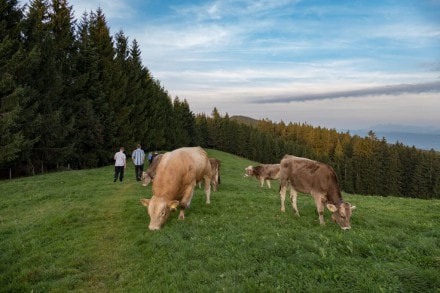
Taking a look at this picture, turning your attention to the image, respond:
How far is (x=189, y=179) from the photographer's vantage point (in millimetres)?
13773

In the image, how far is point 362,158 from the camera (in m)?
126

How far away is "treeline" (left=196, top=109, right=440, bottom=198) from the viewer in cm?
11335

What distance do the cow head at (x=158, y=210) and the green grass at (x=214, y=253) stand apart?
0.31 m

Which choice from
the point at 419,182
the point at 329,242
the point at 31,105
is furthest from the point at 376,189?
the point at 329,242

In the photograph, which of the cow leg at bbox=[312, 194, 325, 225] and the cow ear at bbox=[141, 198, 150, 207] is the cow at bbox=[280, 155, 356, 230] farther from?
the cow ear at bbox=[141, 198, 150, 207]

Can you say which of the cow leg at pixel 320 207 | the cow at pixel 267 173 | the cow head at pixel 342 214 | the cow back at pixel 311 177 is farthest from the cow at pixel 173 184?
the cow at pixel 267 173

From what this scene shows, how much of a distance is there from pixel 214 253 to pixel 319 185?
6.09m

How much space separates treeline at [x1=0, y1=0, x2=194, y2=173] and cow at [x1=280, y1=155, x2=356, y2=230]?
2399 cm

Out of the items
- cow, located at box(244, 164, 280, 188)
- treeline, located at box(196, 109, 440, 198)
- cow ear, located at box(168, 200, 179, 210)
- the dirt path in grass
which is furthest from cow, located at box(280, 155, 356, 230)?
treeline, located at box(196, 109, 440, 198)

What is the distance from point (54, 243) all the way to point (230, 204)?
788 centimetres

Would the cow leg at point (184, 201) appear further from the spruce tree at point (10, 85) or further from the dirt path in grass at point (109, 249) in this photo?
the spruce tree at point (10, 85)

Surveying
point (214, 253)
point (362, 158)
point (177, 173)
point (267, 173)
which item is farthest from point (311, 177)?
point (362, 158)

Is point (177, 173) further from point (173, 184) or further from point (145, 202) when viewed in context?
point (145, 202)

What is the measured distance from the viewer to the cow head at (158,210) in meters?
12.2
